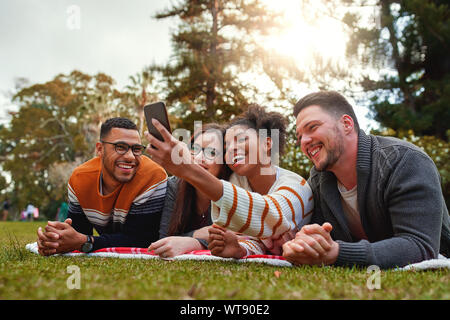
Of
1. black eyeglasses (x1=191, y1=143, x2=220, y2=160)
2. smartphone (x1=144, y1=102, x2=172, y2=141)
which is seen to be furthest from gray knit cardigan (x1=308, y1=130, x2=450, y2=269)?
smartphone (x1=144, y1=102, x2=172, y2=141)

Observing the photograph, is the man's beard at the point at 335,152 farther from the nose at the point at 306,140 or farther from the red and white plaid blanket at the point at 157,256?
the red and white plaid blanket at the point at 157,256

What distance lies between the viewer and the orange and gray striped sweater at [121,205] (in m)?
3.83

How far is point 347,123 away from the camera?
311cm

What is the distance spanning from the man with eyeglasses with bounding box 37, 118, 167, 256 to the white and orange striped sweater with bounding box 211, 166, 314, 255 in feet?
4.90

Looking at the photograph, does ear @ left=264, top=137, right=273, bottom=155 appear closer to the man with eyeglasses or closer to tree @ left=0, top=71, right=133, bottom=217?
the man with eyeglasses

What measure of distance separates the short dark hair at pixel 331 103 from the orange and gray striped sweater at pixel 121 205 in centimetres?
176

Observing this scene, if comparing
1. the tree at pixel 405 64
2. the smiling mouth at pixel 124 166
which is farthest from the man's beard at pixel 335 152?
the tree at pixel 405 64

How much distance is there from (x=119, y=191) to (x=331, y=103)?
226 centimetres

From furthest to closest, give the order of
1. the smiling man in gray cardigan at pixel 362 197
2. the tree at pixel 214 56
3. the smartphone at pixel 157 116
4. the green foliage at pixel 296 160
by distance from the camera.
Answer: the tree at pixel 214 56, the green foliage at pixel 296 160, the smiling man in gray cardigan at pixel 362 197, the smartphone at pixel 157 116
